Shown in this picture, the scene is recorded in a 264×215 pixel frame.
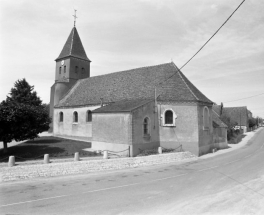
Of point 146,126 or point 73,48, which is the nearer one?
point 146,126

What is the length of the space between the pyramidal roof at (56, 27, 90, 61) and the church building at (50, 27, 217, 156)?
7.72 metres

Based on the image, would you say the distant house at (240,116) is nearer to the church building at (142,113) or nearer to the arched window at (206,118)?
the arched window at (206,118)

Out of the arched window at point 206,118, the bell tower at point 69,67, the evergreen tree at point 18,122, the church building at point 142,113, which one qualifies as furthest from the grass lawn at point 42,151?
the bell tower at point 69,67

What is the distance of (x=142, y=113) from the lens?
19.9 m

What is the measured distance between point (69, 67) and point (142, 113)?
19.9 m

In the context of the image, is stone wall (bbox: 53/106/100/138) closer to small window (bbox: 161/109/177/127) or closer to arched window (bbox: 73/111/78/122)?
arched window (bbox: 73/111/78/122)

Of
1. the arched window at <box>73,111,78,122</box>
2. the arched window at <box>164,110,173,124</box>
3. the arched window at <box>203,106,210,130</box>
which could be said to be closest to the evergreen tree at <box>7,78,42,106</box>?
the arched window at <box>73,111,78,122</box>

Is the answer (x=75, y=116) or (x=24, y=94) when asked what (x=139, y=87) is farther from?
(x=24, y=94)

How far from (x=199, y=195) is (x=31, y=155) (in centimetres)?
1432

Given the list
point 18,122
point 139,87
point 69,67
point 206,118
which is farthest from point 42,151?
point 69,67

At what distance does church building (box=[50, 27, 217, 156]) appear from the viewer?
19703 millimetres

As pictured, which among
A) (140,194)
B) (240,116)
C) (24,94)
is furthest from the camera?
(240,116)

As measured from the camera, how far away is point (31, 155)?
1684 cm

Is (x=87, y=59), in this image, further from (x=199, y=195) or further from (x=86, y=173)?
(x=199, y=195)
